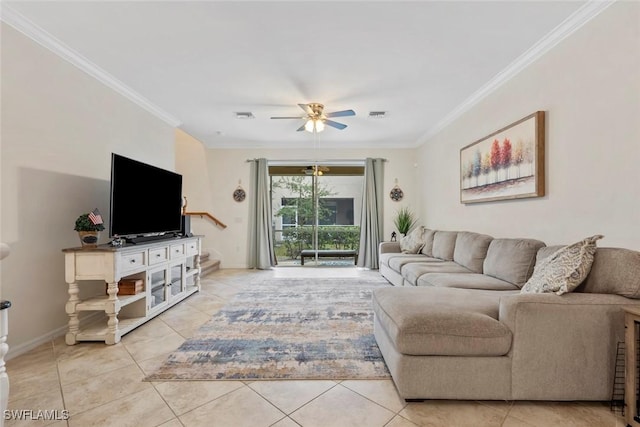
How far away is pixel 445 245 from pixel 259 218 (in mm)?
3724

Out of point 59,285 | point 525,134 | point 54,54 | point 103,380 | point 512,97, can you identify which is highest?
point 54,54

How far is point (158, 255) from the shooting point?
10.9ft

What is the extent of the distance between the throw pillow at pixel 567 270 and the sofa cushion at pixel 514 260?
630mm

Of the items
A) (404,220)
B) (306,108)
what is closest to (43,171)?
(306,108)

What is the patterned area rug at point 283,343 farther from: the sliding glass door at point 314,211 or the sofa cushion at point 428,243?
the sliding glass door at point 314,211

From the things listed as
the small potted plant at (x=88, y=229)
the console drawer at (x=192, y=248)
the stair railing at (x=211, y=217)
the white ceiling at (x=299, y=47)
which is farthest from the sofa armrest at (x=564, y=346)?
the stair railing at (x=211, y=217)

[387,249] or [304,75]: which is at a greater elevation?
[304,75]

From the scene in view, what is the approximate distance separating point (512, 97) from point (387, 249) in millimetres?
3011

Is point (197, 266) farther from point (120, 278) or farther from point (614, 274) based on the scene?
point (614, 274)

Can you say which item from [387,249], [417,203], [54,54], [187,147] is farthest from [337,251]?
[54,54]

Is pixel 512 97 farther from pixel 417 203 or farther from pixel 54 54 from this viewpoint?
pixel 54 54

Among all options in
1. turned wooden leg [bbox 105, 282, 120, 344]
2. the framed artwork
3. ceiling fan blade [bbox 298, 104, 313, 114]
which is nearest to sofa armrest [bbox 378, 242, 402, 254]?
the framed artwork

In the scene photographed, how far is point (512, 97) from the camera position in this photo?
124 inches

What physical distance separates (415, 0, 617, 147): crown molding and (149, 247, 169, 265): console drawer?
4.20 meters
